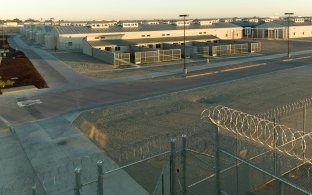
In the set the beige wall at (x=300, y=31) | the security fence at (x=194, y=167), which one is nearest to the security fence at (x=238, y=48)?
the beige wall at (x=300, y=31)

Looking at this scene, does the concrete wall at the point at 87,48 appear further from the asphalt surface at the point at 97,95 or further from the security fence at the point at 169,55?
the asphalt surface at the point at 97,95

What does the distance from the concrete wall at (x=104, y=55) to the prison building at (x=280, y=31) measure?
56.8 meters

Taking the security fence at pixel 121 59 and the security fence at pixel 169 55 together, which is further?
the security fence at pixel 169 55

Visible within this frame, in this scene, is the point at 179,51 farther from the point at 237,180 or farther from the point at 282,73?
the point at 237,180

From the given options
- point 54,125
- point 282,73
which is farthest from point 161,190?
point 282,73

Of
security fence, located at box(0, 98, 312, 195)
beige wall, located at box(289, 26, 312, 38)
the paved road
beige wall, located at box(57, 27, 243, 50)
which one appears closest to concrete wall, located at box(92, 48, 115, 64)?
the paved road

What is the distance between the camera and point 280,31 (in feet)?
321

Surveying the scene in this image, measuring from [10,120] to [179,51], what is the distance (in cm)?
3793

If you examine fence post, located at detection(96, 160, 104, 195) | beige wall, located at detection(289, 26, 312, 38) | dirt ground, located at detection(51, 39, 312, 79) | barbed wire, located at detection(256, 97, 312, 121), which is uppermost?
beige wall, located at detection(289, 26, 312, 38)

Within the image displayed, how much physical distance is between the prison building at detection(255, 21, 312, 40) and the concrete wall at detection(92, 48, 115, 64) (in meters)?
56.8

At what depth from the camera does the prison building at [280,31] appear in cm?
9800

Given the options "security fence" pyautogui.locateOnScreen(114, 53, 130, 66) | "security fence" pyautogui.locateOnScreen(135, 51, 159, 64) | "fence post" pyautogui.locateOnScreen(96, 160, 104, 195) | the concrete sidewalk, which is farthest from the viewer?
"security fence" pyautogui.locateOnScreen(135, 51, 159, 64)

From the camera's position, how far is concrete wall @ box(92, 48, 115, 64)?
5484 cm

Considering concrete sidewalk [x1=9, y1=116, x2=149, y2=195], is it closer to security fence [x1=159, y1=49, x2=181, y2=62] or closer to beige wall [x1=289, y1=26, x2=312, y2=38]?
security fence [x1=159, y1=49, x2=181, y2=62]
